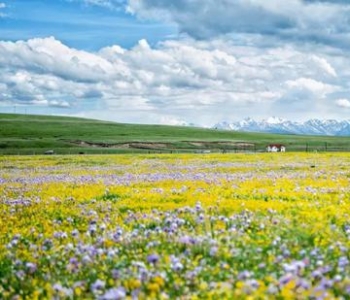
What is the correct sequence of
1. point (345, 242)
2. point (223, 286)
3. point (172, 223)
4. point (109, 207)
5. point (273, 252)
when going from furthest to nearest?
point (109, 207), point (172, 223), point (345, 242), point (273, 252), point (223, 286)

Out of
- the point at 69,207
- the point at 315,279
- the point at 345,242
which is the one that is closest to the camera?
the point at 315,279

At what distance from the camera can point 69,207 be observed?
648 inches

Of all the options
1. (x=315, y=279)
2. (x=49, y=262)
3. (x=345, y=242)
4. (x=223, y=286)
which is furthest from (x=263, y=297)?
(x=49, y=262)

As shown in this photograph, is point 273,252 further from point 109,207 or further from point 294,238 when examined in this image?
point 109,207

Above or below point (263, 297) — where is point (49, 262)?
Result: below

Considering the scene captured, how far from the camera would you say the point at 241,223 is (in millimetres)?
10969

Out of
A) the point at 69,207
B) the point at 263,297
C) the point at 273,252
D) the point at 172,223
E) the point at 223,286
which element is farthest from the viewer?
the point at 69,207

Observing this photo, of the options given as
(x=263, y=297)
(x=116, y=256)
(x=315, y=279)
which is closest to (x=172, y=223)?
(x=116, y=256)

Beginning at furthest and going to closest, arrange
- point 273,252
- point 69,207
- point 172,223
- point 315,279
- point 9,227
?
point 69,207 < point 9,227 < point 172,223 < point 273,252 < point 315,279

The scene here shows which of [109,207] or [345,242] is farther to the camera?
[109,207]

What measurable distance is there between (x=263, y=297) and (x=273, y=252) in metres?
2.65

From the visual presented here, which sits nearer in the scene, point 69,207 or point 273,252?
point 273,252

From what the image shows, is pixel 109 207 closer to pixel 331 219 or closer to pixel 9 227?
pixel 9 227

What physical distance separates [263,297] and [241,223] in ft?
17.4
